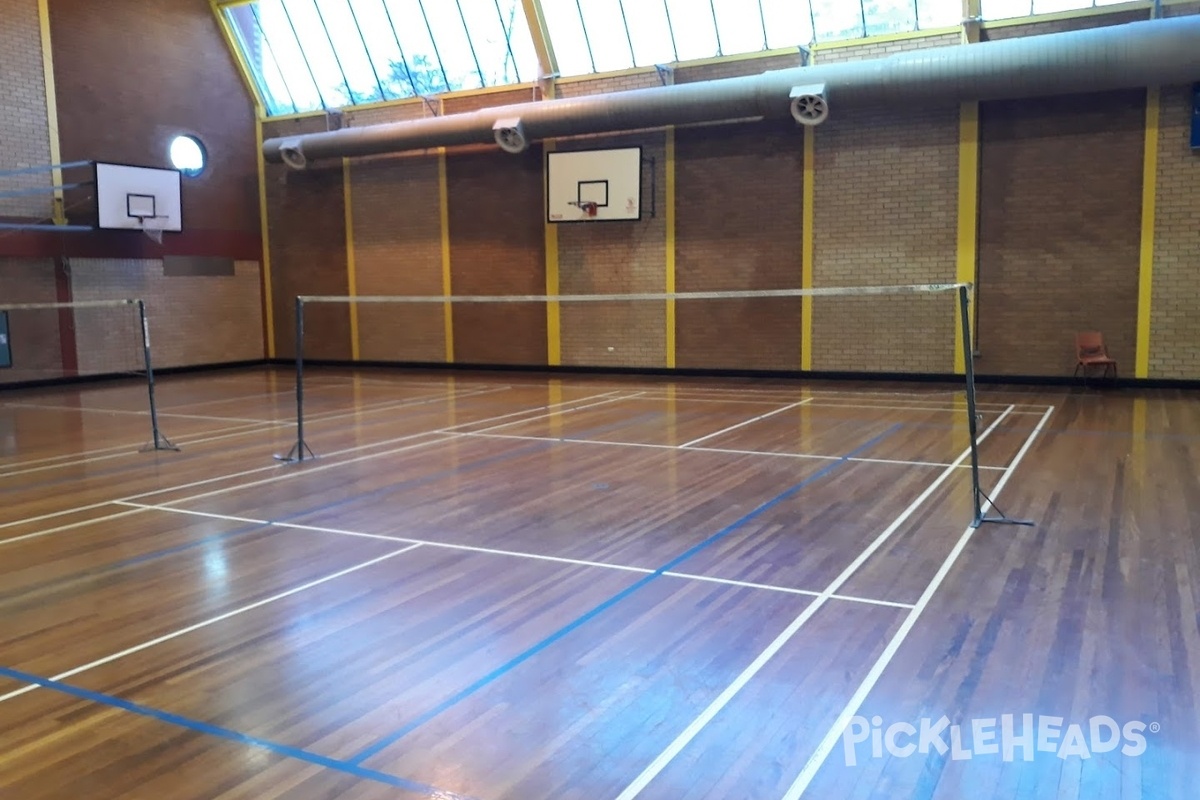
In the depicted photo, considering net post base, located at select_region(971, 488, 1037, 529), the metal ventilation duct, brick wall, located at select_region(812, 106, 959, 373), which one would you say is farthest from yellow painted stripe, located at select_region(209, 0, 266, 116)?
net post base, located at select_region(971, 488, 1037, 529)

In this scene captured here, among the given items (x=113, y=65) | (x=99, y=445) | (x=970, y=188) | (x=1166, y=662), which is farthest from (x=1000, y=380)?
(x=113, y=65)

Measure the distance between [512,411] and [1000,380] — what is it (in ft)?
28.7

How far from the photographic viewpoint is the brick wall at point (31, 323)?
733 inches

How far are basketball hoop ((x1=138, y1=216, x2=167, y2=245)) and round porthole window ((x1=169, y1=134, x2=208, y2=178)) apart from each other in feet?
5.56

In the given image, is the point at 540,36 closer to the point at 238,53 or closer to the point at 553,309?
the point at 553,309

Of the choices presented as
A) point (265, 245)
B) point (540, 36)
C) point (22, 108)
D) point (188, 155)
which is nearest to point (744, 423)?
point (540, 36)

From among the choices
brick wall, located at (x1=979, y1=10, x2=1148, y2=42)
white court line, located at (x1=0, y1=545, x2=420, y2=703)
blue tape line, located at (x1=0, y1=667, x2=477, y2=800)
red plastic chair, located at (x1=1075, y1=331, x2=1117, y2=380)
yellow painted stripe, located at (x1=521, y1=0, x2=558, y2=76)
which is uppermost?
yellow painted stripe, located at (x1=521, y1=0, x2=558, y2=76)

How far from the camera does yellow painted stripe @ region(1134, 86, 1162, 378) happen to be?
49.9 feet

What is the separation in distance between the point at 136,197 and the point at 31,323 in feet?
10.9

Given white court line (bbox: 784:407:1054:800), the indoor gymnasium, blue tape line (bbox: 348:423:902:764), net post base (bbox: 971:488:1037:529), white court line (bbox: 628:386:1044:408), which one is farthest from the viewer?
white court line (bbox: 628:386:1044:408)

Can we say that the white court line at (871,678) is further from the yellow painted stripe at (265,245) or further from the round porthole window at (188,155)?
the yellow painted stripe at (265,245)

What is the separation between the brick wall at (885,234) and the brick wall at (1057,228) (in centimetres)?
64

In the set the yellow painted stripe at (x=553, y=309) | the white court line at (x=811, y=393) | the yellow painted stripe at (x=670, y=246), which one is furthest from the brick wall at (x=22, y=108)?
the white court line at (x=811, y=393)

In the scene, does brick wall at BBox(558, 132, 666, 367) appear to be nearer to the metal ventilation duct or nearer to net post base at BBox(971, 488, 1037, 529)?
the metal ventilation duct
